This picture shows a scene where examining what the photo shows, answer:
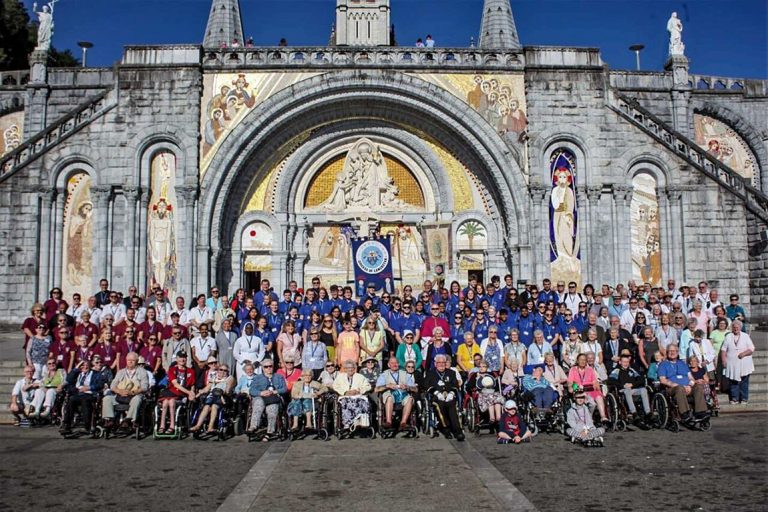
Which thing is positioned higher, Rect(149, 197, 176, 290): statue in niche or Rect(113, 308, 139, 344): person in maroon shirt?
Rect(149, 197, 176, 290): statue in niche

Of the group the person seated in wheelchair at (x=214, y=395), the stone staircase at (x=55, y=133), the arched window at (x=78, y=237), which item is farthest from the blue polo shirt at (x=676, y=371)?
the stone staircase at (x=55, y=133)

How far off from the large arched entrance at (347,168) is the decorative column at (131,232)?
1.98m

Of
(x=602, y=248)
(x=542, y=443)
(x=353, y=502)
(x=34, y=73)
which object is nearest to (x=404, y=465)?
(x=353, y=502)

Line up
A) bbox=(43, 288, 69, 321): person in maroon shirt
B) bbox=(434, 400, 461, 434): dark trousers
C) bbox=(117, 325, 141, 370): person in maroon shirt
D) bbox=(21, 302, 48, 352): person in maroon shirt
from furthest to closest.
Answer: bbox=(43, 288, 69, 321): person in maroon shirt → bbox=(21, 302, 48, 352): person in maroon shirt → bbox=(117, 325, 141, 370): person in maroon shirt → bbox=(434, 400, 461, 434): dark trousers

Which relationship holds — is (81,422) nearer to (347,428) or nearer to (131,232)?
(347,428)

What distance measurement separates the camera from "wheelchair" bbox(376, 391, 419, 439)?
1022cm

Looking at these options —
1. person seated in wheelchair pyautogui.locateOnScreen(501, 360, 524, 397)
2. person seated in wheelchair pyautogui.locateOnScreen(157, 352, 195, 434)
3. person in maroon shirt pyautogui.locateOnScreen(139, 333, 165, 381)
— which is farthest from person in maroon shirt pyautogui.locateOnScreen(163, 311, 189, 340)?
person seated in wheelchair pyautogui.locateOnScreen(501, 360, 524, 397)

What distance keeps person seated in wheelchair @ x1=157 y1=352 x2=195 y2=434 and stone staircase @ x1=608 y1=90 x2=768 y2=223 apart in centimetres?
1576

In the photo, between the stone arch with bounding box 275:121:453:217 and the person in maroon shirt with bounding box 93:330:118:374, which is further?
the stone arch with bounding box 275:121:453:217

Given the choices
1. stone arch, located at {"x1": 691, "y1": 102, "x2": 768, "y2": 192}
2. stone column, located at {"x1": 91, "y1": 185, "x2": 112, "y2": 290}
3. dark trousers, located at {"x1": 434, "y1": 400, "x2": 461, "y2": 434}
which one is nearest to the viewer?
dark trousers, located at {"x1": 434, "y1": 400, "x2": 461, "y2": 434}

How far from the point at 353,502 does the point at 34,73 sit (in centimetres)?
2255

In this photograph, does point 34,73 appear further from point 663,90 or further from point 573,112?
point 663,90

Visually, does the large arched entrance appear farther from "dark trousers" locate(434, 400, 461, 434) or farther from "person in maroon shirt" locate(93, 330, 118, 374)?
"dark trousers" locate(434, 400, 461, 434)

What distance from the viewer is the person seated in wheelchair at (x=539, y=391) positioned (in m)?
10.1
